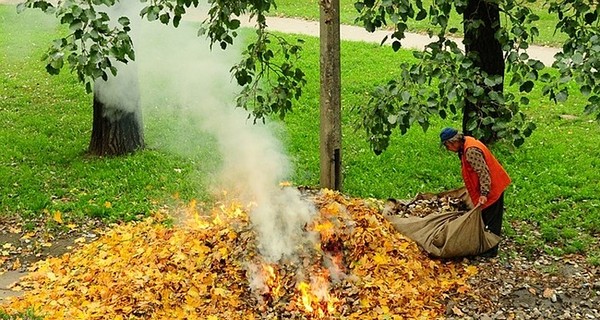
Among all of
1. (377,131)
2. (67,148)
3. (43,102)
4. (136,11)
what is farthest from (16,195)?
(377,131)

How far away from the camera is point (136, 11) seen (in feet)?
26.0

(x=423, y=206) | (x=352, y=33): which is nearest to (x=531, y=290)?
(x=423, y=206)

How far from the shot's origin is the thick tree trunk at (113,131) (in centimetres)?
895

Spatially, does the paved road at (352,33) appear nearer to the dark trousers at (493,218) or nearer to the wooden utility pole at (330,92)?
the dark trousers at (493,218)

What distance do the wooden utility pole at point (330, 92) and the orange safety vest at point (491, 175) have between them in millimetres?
1135

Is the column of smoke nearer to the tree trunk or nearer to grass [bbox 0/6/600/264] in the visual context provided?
grass [bbox 0/6/600/264]

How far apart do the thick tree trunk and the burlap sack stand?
414cm

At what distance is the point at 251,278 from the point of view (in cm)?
570

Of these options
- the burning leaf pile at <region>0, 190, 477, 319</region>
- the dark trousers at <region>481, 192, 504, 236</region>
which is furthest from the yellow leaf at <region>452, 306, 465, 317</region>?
the dark trousers at <region>481, 192, 504, 236</region>

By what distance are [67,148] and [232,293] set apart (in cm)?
A: 462

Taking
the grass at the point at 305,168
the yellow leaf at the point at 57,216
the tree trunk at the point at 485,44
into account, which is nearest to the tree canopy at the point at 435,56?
the tree trunk at the point at 485,44

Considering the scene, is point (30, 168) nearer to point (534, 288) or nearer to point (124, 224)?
point (124, 224)

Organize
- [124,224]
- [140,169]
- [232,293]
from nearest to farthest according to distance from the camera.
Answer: [232,293] → [124,224] → [140,169]

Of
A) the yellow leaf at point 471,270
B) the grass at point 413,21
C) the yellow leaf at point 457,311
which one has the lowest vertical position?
the yellow leaf at point 457,311
